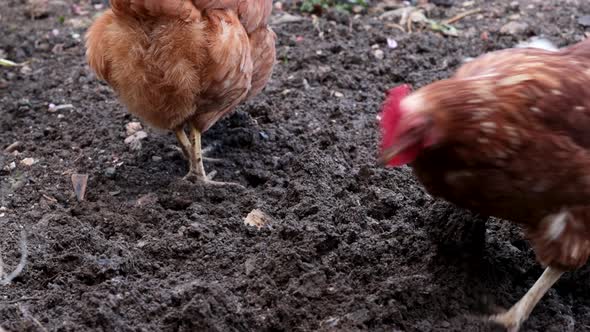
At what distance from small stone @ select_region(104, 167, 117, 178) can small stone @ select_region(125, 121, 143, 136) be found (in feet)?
1.22

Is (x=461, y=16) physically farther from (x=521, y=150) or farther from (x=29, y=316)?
(x=29, y=316)

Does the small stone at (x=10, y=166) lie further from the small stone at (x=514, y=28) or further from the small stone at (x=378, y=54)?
the small stone at (x=514, y=28)

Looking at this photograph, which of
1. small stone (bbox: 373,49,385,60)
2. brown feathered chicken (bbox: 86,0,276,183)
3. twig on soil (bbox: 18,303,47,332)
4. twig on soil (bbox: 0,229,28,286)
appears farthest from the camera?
small stone (bbox: 373,49,385,60)

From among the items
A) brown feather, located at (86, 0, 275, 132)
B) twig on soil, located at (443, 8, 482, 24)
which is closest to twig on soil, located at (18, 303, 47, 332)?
brown feather, located at (86, 0, 275, 132)

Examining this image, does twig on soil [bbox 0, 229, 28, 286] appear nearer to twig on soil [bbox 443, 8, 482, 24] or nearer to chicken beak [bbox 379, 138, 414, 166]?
chicken beak [bbox 379, 138, 414, 166]

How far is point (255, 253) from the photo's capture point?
9.97ft

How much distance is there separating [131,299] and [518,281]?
1.56 meters

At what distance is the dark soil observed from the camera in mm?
2680

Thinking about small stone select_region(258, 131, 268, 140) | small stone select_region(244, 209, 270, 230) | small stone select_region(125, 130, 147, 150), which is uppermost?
small stone select_region(244, 209, 270, 230)

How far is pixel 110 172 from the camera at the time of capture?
3.64 metres

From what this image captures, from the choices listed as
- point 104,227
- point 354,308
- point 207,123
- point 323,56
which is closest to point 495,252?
point 354,308

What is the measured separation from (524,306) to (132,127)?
237cm

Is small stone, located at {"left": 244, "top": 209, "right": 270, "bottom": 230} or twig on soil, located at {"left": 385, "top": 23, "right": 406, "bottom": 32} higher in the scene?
twig on soil, located at {"left": 385, "top": 23, "right": 406, "bottom": 32}

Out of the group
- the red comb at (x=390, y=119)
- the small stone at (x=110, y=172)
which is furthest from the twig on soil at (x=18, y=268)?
the red comb at (x=390, y=119)
